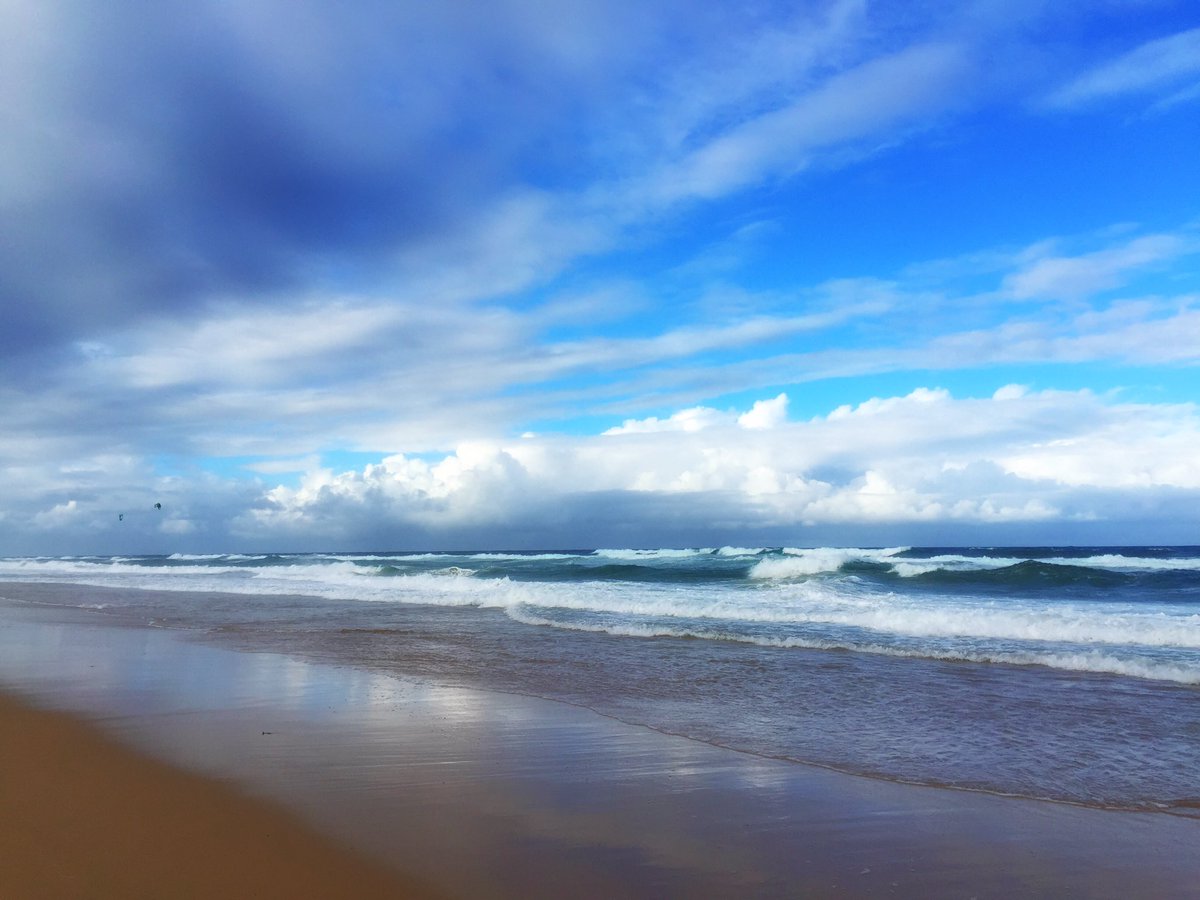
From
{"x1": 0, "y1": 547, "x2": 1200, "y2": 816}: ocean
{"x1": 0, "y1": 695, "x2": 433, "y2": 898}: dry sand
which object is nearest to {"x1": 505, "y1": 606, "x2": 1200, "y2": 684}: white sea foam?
{"x1": 0, "y1": 547, "x2": 1200, "y2": 816}: ocean

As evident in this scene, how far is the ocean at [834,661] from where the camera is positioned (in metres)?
7.31

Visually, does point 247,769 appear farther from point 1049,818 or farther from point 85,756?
point 1049,818

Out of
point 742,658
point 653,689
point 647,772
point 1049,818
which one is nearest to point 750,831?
point 647,772

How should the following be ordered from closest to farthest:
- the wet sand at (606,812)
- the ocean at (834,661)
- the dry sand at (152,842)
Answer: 1. the dry sand at (152,842)
2. the wet sand at (606,812)
3. the ocean at (834,661)

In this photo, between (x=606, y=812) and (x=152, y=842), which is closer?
(x=152, y=842)

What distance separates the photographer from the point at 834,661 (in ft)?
42.5

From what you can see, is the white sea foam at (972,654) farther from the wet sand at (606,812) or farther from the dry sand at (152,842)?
the dry sand at (152,842)

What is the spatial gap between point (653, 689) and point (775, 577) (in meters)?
27.0

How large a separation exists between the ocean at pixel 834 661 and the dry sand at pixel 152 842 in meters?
4.22

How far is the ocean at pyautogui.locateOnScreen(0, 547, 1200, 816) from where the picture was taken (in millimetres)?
7312

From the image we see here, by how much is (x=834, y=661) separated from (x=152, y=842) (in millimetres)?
10748

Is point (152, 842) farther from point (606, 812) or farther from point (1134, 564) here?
point (1134, 564)

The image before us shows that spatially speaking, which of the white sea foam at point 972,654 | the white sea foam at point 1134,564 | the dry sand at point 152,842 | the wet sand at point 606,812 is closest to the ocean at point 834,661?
the white sea foam at point 972,654

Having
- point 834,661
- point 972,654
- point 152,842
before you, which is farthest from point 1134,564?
point 152,842
